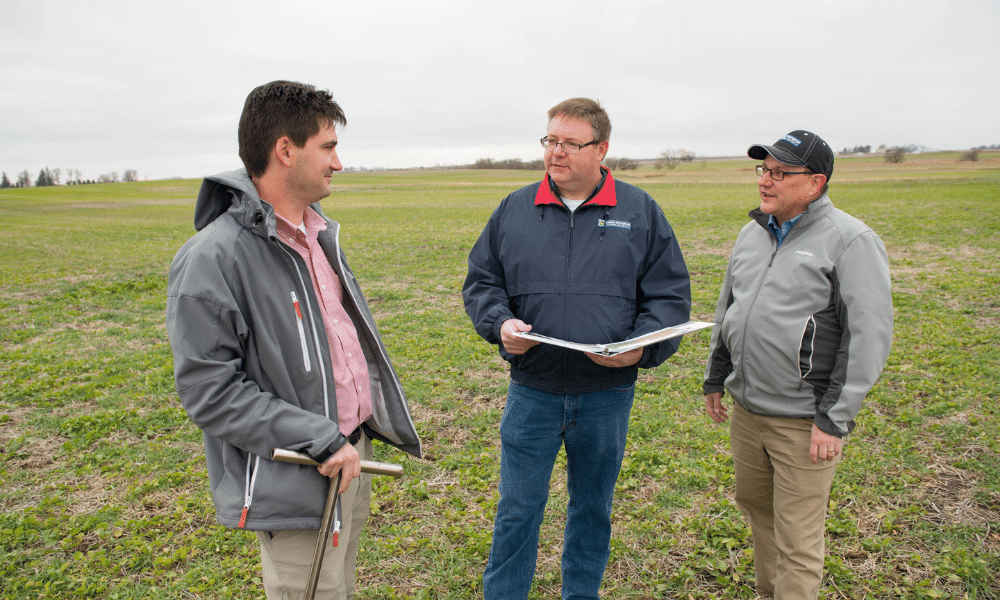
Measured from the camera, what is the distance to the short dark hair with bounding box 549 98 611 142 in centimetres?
287

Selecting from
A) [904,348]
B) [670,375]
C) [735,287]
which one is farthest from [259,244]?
[904,348]

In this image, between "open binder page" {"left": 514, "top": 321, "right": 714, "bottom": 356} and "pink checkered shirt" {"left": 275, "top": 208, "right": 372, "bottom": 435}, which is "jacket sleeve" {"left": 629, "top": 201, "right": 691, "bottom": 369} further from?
"pink checkered shirt" {"left": 275, "top": 208, "right": 372, "bottom": 435}

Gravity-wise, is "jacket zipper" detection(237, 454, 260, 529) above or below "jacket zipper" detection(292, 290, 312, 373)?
below

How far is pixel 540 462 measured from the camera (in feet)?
9.76

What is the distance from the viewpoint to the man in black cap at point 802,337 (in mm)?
2635

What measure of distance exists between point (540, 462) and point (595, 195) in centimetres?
139

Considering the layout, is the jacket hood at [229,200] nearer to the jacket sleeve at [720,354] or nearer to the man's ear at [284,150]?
the man's ear at [284,150]

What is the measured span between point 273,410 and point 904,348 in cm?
796

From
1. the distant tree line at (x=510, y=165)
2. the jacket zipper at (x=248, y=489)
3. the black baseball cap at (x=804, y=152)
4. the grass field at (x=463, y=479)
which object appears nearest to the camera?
the jacket zipper at (x=248, y=489)

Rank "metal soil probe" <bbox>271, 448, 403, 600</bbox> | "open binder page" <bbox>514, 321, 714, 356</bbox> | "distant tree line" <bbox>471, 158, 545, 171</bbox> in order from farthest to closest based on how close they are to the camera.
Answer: "distant tree line" <bbox>471, 158, 545, 171</bbox> < "open binder page" <bbox>514, 321, 714, 356</bbox> < "metal soil probe" <bbox>271, 448, 403, 600</bbox>

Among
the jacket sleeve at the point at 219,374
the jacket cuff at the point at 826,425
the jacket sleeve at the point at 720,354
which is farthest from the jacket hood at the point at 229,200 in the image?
the jacket cuff at the point at 826,425

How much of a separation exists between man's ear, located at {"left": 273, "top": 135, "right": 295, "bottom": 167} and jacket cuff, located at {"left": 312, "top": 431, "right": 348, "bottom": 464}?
3.42 ft

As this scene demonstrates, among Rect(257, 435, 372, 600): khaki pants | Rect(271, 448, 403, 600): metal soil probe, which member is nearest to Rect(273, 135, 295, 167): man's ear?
Rect(271, 448, 403, 600): metal soil probe

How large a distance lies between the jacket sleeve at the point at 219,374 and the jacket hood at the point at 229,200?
0.23 metres
